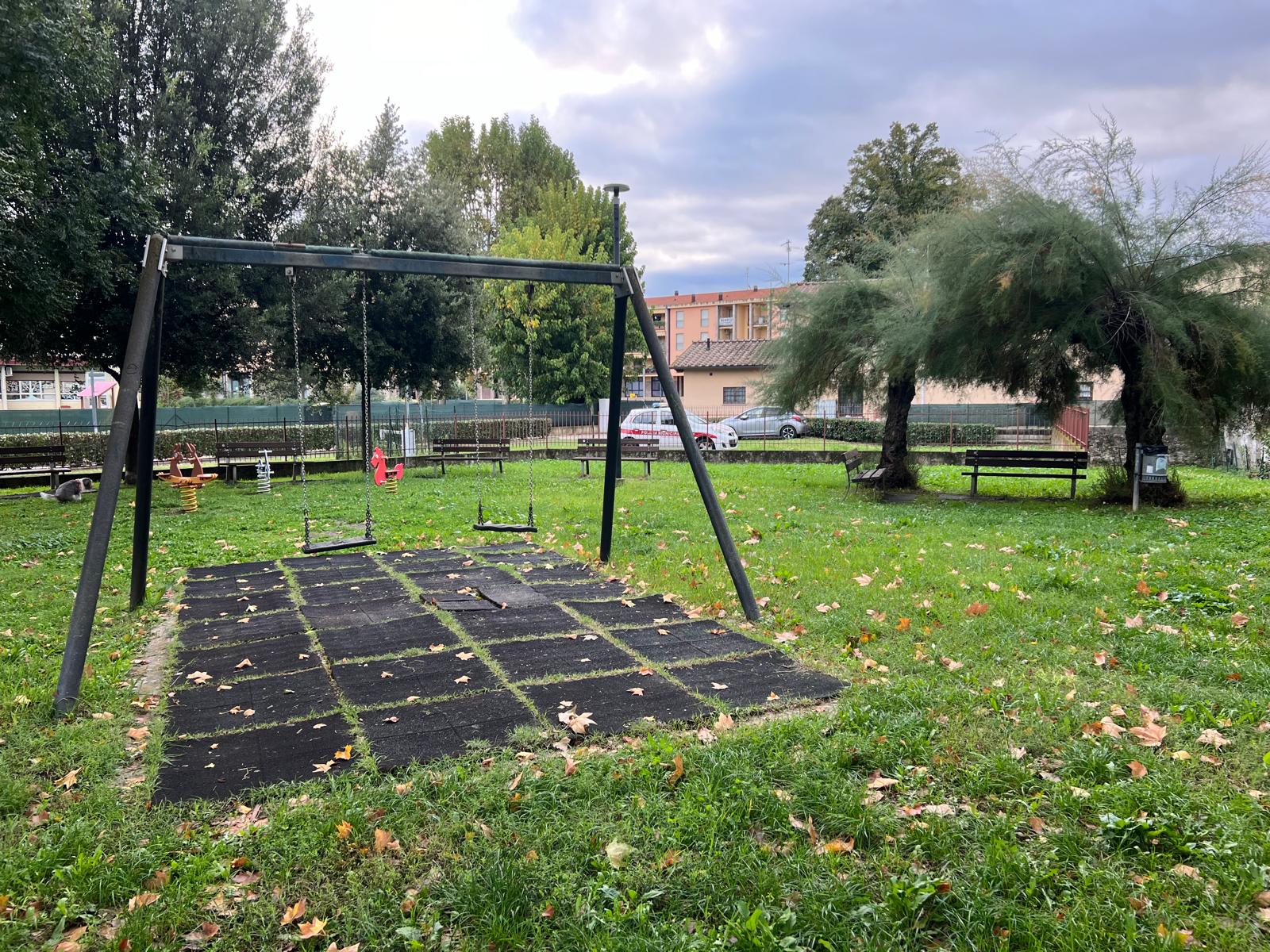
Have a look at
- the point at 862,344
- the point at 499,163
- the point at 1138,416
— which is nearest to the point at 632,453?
the point at 862,344

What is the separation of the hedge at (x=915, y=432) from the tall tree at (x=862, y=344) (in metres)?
10.5

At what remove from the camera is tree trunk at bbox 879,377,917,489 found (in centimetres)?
1523

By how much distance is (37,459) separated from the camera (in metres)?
17.0

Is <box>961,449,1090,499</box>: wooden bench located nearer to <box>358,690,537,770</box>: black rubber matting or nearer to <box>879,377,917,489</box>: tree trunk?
<box>879,377,917,489</box>: tree trunk

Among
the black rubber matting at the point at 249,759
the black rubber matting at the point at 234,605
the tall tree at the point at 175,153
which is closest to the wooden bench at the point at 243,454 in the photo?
→ the tall tree at the point at 175,153

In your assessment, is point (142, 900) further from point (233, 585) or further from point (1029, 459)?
point (1029, 459)

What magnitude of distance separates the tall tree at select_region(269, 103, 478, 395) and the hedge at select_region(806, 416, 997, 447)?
12.9 m

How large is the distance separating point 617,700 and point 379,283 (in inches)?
633

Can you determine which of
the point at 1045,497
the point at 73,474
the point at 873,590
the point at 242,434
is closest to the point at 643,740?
the point at 873,590

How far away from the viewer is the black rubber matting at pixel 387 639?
5.36 metres

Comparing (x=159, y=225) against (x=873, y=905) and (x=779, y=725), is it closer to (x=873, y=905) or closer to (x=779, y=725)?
(x=779, y=725)

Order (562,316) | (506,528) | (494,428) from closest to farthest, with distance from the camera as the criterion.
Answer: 1. (506,528)
2. (494,428)
3. (562,316)

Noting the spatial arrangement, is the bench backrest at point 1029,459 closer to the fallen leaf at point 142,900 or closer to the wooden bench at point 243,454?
the fallen leaf at point 142,900

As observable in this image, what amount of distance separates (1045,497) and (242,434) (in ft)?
73.4
